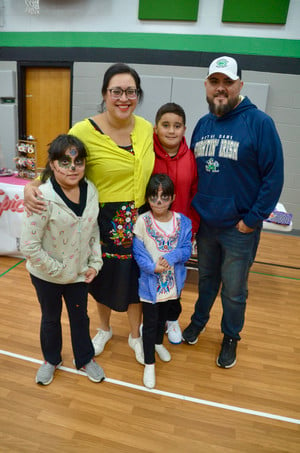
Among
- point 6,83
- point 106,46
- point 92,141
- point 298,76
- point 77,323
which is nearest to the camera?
point 92,141

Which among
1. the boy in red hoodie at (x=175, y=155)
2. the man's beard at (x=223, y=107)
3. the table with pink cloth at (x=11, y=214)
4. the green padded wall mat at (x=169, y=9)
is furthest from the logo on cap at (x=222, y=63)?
the green padded wall mat at (x=169, y=9)

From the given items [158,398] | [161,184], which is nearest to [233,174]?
[161,184]

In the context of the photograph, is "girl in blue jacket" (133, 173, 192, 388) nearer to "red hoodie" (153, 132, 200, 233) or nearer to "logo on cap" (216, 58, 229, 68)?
"red hoodie" (153, 132, 200, 233)

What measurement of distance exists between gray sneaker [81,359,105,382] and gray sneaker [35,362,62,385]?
0.17 meters

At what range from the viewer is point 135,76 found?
1454 mm

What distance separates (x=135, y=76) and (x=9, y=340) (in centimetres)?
170

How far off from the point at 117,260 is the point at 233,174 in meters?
0.72

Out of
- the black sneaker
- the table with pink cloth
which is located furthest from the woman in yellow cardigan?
the table with pink cloth

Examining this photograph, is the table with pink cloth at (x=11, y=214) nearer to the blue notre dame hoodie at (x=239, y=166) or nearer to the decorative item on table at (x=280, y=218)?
the blue notre dame hoodie at (x=239, y=166)

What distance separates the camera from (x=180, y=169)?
5.20ft

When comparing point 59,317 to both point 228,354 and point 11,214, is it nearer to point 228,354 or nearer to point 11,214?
point 228,354

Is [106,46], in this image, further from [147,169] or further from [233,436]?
[233,436]

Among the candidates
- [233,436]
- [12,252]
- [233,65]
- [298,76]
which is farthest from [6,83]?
[233,436]

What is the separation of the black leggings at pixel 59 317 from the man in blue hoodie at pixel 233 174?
2.52ft
